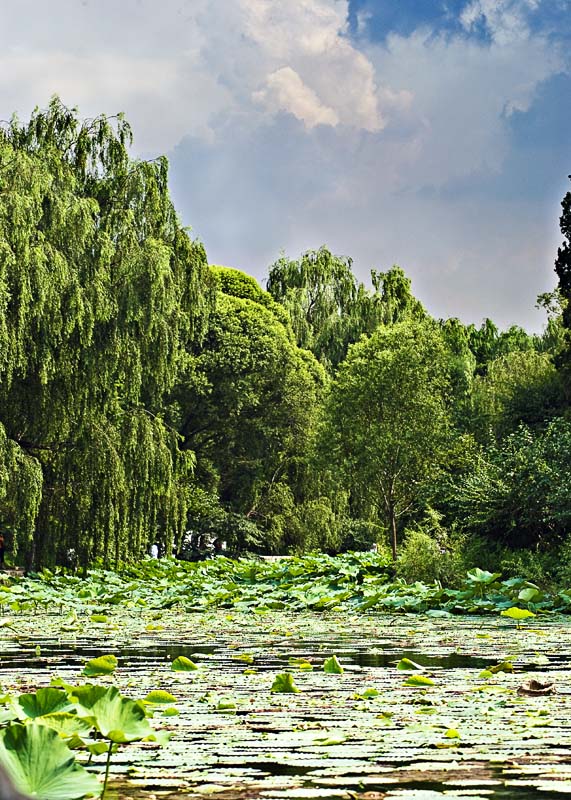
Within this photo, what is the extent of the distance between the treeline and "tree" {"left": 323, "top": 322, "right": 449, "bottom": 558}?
5 cm

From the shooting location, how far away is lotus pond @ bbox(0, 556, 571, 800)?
8.86ft

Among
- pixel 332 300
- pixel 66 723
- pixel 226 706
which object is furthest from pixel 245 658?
pixel 332 300

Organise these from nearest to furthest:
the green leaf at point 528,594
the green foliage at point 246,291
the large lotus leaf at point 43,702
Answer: the large lotus leaf at point 43,702, the green leaf at point 528,594, the green foliage at point 246,291

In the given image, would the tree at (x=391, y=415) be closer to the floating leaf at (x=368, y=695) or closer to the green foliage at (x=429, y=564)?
the green foliage at (x=429, y=564)

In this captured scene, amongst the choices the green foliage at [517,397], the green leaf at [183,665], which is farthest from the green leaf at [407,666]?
the green foliage at [517,397]

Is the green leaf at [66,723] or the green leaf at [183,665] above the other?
the green leaf at [66,723]

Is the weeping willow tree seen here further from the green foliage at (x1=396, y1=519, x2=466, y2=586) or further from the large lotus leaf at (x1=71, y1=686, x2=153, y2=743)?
the large lotus leaf at (x1=71, y1=686, x2=153, y2=743)

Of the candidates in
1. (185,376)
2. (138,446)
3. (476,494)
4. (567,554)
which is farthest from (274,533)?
(567,554)

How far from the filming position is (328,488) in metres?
31.6

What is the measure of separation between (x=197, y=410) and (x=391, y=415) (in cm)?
764

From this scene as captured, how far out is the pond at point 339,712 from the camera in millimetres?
2709

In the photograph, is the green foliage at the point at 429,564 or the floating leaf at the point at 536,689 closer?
the floating leaf at the point at 536,689

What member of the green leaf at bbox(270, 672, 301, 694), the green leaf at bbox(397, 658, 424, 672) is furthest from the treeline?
the green leaf at bbox(270, 672, 301, 694)

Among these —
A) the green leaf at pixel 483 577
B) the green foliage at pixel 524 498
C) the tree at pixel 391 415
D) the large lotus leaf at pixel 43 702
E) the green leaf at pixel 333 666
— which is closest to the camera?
the large lotus leaf at pixel 43 702
